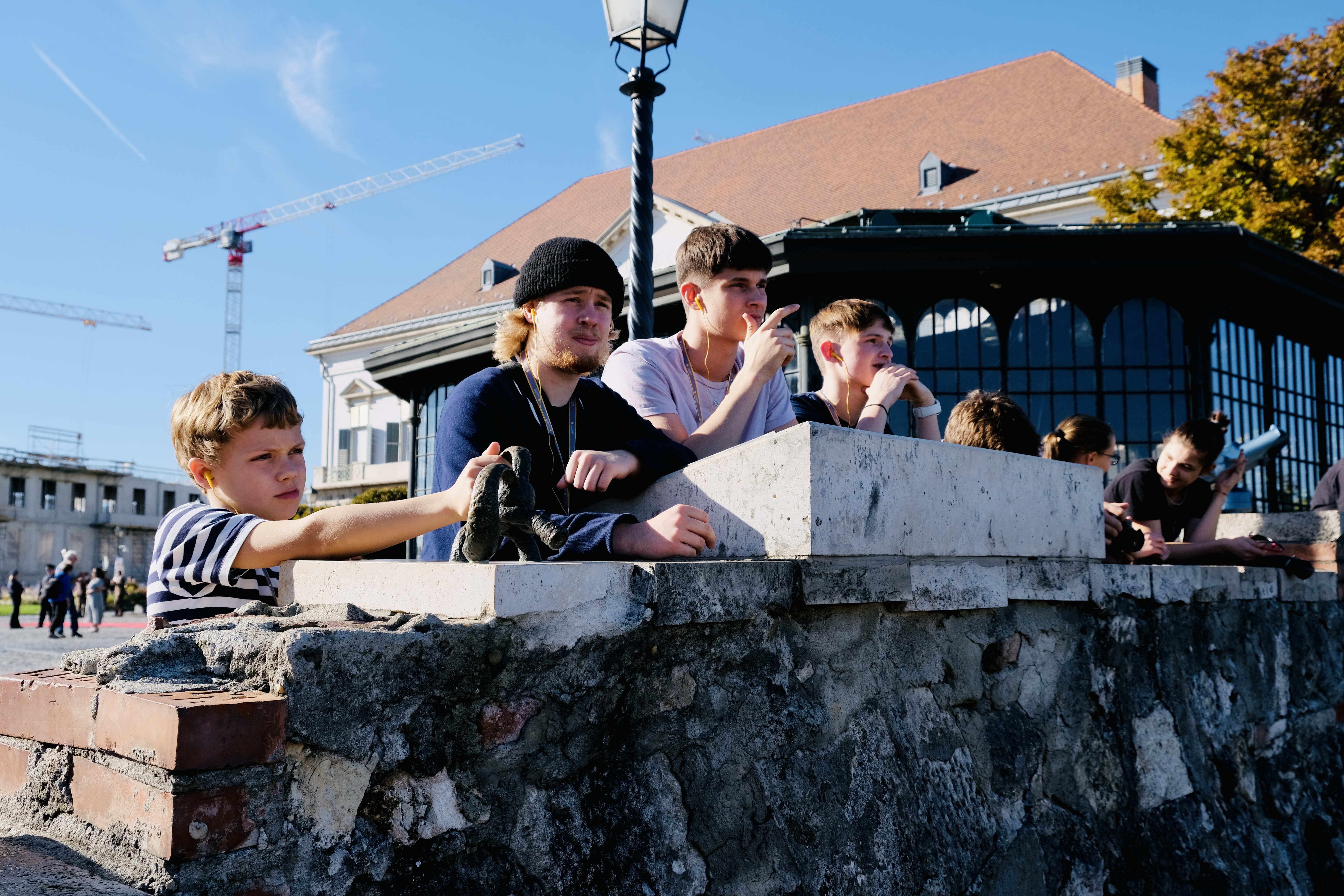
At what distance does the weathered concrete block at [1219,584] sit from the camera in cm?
371

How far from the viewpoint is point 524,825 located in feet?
5.44

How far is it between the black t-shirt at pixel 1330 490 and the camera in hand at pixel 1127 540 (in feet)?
11.4

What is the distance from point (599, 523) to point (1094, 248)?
863 centimetres

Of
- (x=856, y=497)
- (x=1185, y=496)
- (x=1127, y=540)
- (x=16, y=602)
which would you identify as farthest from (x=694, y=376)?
(x=16, y=602)

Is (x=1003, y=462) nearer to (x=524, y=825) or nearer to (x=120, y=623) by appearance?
(x=524, y=825)

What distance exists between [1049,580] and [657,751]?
5.05 ft

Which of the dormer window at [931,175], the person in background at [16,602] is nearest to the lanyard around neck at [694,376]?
the dormer window at [931,175]

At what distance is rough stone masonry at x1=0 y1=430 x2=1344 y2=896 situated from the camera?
1424 mm

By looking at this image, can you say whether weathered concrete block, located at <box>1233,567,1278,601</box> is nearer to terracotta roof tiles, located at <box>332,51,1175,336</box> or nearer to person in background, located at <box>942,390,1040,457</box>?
person in background, located at <box>942,390,1040,457</box>

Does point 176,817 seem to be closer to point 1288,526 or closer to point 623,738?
point 623,738

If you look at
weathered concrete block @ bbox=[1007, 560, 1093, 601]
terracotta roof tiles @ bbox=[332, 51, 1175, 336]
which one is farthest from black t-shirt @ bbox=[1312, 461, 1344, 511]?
terracotta roof tiles @ bbox=[332, 51, 1175, 336]

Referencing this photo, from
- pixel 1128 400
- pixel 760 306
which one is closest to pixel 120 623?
pixel 1128 400

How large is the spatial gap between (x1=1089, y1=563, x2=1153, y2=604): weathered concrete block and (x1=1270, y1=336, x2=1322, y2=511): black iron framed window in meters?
9.44

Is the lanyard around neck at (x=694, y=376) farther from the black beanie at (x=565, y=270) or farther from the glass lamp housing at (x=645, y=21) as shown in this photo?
the glass lamp housing at (x=645, y=21)
